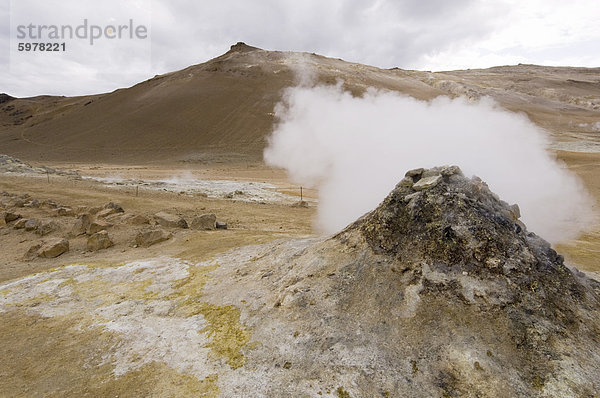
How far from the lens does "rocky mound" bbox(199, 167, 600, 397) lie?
2652 millimetres

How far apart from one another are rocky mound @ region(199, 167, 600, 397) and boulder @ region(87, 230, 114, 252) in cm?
441

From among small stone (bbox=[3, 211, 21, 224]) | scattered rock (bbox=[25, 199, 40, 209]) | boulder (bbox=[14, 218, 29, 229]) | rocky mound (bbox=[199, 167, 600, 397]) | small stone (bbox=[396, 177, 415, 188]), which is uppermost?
small stone (bbox=[396, 177, 415, 188])

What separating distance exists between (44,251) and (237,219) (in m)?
4.48

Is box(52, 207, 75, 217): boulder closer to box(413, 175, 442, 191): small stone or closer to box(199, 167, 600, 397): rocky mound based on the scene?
box(199, 167, 600, 397): rocky mound

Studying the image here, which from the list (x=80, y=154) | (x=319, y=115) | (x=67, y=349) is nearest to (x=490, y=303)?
(x=67, y=349)

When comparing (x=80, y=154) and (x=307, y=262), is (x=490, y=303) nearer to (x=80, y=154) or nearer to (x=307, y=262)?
(x=307, y=262)

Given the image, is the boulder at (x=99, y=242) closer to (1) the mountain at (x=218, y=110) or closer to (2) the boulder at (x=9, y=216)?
(2) the boulder at (x=9, y=216)

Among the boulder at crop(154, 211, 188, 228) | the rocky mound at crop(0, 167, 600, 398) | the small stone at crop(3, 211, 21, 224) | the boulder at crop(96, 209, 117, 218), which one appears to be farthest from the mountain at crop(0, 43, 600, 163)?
the rocky mound at crop(0, 167, 600, 398)

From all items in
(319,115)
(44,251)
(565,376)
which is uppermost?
(319,115)

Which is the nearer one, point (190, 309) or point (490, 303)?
point (490, 303)

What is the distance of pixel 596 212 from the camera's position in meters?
10.9

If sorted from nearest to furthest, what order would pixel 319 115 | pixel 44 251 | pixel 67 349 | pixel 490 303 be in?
pixel 490 303
pixel 67 349
pixel 44 251
pixel 319 115

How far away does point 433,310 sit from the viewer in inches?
123

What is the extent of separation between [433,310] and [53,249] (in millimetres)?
6938
